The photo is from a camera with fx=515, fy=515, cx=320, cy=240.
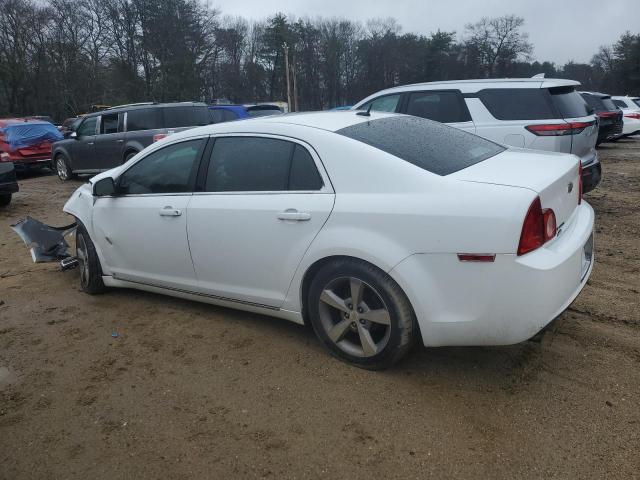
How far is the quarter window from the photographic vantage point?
3.26 meters

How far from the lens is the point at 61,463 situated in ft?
8.32

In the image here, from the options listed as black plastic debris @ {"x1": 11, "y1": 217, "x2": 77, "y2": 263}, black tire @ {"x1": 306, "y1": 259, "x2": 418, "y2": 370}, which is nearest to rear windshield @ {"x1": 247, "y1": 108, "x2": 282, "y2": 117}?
black plastic debris @ {"x1": 11, "y1": 217, "x2": 77, "y2": 263}

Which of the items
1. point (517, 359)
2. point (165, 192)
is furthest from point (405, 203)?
point (165, 192)

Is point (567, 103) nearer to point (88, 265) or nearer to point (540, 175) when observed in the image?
point (540, 175)

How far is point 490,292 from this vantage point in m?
2.60

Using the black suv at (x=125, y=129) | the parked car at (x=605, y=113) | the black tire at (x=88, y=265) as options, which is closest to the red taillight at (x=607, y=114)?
the parked car at (x=605, y=113)

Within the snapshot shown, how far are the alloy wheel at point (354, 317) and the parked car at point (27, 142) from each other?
14.0 m

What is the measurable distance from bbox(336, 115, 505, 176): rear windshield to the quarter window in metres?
0.34

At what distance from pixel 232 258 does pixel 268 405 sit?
107cm

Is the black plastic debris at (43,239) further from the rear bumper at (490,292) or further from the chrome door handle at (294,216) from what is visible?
the rear bumper at (490,292)

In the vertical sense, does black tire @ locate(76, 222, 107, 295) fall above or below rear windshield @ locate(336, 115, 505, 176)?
below

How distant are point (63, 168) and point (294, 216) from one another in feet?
40.3

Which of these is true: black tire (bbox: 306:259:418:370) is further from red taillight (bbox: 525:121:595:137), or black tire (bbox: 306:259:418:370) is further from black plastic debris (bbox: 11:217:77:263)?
red taillight (bbox: 525:121:595:137)

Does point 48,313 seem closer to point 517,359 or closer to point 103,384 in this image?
point 103,384
